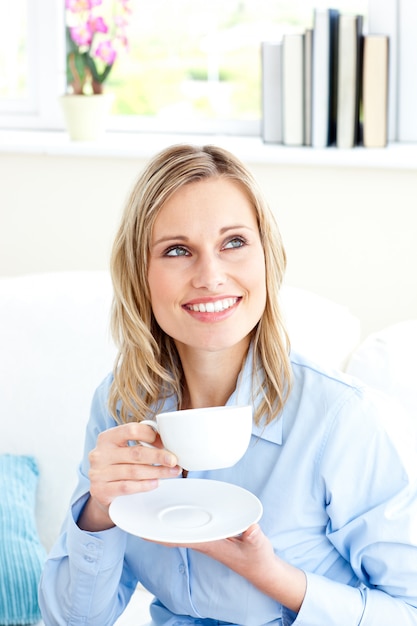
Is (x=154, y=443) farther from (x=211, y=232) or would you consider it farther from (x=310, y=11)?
(x=310, y=11)

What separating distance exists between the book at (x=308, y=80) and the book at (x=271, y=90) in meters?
0.09

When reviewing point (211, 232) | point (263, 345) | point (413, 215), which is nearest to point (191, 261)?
point (211, 232)

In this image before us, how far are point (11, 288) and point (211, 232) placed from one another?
35.7 inches

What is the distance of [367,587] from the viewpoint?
1.31 meters

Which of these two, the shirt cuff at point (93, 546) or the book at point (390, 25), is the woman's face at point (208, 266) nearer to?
the shirt cuff at point (93, 546)

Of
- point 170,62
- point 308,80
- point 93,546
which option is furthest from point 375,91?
point 93,546

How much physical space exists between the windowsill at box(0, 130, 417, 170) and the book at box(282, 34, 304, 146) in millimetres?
44

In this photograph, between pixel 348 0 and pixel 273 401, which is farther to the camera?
pixel 348 0

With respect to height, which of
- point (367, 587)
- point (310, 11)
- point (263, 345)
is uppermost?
point (310, 11)

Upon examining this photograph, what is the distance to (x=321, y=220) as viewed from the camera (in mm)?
2453

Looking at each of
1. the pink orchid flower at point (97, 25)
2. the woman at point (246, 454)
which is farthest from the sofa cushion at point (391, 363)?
the pink orchid flower at point (97, 25)

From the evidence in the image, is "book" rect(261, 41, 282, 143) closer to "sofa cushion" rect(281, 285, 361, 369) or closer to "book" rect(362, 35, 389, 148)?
"book" rect(362, 35, 389, 148)

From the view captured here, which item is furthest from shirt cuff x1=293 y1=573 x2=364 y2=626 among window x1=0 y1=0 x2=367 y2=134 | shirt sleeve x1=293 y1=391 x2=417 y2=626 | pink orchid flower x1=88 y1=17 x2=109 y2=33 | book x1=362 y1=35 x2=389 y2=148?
pink orchid flower x1=88 y1=17 x2=109 y2=33

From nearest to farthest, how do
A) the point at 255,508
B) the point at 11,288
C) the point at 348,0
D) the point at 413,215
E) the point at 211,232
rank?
the point at 255,508, the point at 211,232, the point at 11,288, the point at 413,215, the point at 348,0
